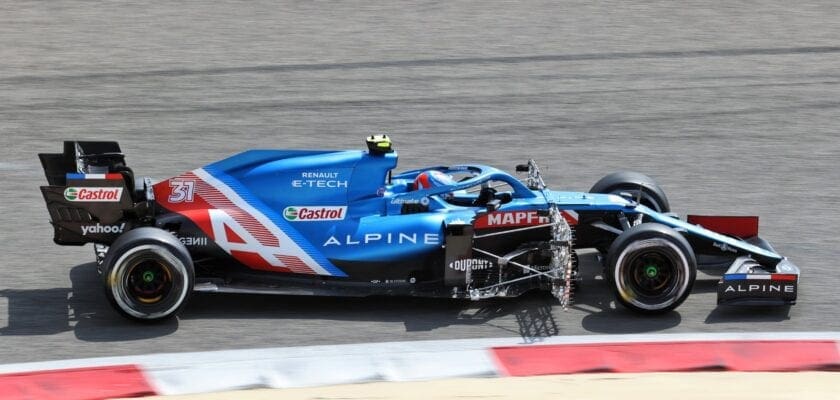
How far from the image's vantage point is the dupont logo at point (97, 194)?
964 centimetres

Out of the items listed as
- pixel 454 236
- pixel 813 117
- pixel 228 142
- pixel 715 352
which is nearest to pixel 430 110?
pixel 228 142

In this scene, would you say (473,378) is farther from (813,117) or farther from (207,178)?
(813,117)

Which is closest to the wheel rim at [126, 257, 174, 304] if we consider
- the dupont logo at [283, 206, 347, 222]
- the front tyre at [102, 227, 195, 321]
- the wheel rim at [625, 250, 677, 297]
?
the front tyre at [102, 227, 195, 321]

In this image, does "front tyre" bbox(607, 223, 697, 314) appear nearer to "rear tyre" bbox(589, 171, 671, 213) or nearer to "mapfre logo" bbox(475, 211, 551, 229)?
"mapfre logo" bbox(475, 211, 551, 229)

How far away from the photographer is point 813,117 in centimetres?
1523

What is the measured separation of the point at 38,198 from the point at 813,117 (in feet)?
29.0

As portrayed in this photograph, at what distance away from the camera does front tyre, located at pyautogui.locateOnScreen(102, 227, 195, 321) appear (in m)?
9.18

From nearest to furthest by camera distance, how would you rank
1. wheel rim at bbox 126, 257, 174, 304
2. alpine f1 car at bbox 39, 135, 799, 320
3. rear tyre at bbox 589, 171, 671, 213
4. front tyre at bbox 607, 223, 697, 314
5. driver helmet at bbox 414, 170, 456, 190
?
wheel rim at bbox 126, 257, 174, 304 → front tyre at bbox 607, 223, 697, 314 → alpine f1 car at bbox 39, 135, 799, 320 → driver helmet at bbox 414, 170, 456, 190 → rear tyre at bbox 589, 171, 671, 213

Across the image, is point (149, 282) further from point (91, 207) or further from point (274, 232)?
point (274, 232)

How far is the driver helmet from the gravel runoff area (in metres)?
2.24

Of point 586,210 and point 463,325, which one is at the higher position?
point 586,210

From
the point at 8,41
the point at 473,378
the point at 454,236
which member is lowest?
the point at 473,378

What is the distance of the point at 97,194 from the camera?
9.66 m

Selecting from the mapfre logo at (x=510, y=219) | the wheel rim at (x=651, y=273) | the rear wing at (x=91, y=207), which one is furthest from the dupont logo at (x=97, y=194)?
the wheel rim at (x=651, y=273)
